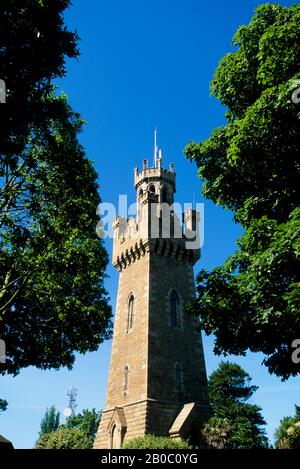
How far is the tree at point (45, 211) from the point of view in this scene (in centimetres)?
955

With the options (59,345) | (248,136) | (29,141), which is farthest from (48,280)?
(248,136)

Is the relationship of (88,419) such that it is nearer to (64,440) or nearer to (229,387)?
(229,387)

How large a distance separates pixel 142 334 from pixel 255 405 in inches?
1128

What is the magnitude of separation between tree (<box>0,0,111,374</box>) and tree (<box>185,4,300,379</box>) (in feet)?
18.6

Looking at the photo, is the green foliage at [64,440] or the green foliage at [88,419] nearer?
the green foliage at [64,440]

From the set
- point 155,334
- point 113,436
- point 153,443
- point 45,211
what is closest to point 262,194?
point 45,211

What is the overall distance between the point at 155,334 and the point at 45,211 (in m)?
13.3

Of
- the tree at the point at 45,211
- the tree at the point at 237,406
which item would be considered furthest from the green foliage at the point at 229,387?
the tree at the point at 45,211

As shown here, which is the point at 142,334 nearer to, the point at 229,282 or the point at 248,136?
the point at 229,282

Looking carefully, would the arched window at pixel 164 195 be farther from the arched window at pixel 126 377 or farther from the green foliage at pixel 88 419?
the green foliage at pixel 88 419

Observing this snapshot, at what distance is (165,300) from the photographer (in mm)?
26922

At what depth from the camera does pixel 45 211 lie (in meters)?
14.7

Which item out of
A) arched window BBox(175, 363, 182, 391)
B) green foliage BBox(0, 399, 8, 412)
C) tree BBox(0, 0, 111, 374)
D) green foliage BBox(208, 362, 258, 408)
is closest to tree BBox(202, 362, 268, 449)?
green foliage BBox(208, 362, 258, 408)

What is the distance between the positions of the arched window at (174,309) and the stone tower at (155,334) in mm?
64
